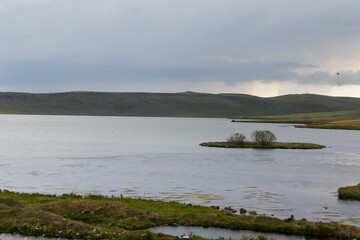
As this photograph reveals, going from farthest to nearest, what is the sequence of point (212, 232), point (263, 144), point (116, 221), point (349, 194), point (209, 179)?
point (263, 144), point (209, 179), point (349, 194), point (116, 221), point (212, 232)

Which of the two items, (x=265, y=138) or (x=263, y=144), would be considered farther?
(x=263, y=144)

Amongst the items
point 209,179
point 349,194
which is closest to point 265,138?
point 209,179

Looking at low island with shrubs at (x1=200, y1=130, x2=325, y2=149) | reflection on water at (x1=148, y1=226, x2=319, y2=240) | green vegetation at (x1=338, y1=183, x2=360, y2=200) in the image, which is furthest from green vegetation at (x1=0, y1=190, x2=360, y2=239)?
low island with shrubs at (x1=200, y1=130, x2=325, y2=149)

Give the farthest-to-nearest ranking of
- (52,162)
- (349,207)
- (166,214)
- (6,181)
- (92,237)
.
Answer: (52,162) < (6,181) < (349,207) < (166,214) < (92,237)

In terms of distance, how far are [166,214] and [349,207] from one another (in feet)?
47.2

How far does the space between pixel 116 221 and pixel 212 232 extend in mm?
5227

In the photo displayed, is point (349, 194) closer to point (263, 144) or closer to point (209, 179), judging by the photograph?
point (209, 179)

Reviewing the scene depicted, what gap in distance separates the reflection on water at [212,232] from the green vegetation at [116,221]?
537 mm

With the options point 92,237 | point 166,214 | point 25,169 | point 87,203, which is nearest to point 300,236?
point 166,214

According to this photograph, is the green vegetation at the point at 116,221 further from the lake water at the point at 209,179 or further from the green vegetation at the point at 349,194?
the green vegetation at the point at 349,194

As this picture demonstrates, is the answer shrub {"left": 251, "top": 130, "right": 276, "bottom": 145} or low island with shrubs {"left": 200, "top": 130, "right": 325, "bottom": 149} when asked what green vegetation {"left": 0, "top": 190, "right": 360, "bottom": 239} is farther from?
shrub {"left": 251, "top": 130, "right": 276, "bottom": 145}

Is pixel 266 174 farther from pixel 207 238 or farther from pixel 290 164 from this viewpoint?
pixel 207 238

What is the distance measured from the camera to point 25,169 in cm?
5078

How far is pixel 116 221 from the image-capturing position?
2325cm
